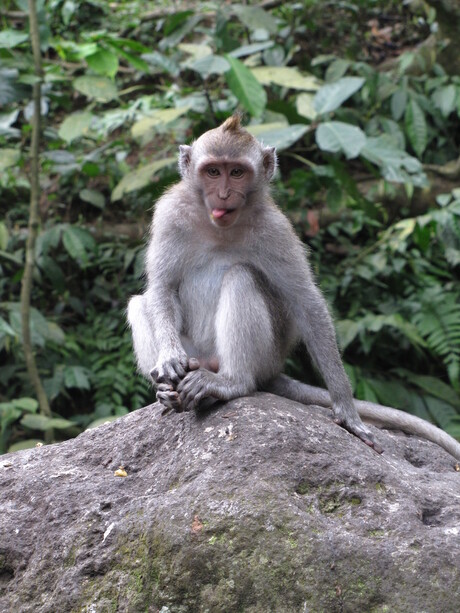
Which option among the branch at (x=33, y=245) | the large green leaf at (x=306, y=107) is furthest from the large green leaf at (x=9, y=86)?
the large green leaf at (x=306, y=107)

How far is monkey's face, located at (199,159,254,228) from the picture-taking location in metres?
5.12

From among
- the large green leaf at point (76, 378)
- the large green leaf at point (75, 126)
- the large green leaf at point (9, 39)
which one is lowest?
the large green leaf at point (76, 378)

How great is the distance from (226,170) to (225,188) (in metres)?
0.13

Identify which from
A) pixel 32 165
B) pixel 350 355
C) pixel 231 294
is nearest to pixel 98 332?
pixel 32 165

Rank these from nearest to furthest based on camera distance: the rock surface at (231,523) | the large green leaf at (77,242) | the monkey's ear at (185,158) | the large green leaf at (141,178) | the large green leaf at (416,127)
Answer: the rock surface at (231,523)
the monkey's ear at (185,158)
the large green leaf at (141,178)
the large green leaf at (77,242)
the large green leaf at (416,127)

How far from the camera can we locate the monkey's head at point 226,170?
16.9ft

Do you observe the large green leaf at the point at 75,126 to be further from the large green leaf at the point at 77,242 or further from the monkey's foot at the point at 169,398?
the monkey's foot at the point at 169,398


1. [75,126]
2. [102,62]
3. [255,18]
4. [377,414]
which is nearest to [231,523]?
[377,414]

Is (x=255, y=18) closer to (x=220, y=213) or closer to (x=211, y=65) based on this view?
(x=211, y=65)

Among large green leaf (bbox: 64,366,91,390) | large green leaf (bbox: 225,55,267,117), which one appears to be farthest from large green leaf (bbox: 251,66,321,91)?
large green leaf (bbox: 64,366,91,390)

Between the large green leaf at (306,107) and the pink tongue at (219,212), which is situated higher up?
the pink tongue at (219,212)

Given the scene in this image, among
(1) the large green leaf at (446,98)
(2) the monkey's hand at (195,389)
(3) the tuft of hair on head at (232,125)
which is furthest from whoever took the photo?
A: (1) the large green leaf at (446,98)

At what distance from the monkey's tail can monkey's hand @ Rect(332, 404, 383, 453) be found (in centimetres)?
38

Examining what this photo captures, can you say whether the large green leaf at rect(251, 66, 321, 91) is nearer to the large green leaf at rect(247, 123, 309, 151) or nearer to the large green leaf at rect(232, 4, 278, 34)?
the large green leaf at rect(232, 4, 278, 34)
